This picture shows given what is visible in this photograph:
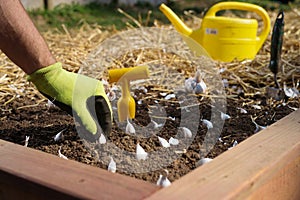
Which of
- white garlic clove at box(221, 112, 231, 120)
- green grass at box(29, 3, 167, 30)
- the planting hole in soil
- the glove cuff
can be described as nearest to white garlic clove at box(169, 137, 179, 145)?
the planting hole in soil

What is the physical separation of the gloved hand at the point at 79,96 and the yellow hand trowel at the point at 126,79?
55 millimetres

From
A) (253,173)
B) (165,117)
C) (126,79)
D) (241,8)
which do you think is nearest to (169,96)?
(165,117)

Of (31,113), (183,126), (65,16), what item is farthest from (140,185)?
(65,16)

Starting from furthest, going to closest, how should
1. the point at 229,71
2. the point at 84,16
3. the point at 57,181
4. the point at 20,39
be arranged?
the point at 84,16 < the point at 229,71 < the point at 20,39 < the point at 57,181

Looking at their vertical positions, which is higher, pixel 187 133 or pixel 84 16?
pixel 187 133

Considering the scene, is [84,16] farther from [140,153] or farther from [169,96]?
[140,153]

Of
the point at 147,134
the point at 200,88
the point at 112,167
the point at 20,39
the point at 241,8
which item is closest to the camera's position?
the point at 112,167

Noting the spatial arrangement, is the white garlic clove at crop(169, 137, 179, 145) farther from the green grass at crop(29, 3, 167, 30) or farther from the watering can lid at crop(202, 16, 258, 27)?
the green grass at crop(29, 3, 167, 30)

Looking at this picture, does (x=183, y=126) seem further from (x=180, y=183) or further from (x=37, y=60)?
(x=180, y=183)

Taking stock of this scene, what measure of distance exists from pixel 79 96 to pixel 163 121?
28 centimetres

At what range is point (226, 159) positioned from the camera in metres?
1.03

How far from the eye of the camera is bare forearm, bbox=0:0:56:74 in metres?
1.29

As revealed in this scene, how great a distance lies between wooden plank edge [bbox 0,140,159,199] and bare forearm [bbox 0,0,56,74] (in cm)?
33

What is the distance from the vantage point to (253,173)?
37.9 inches
